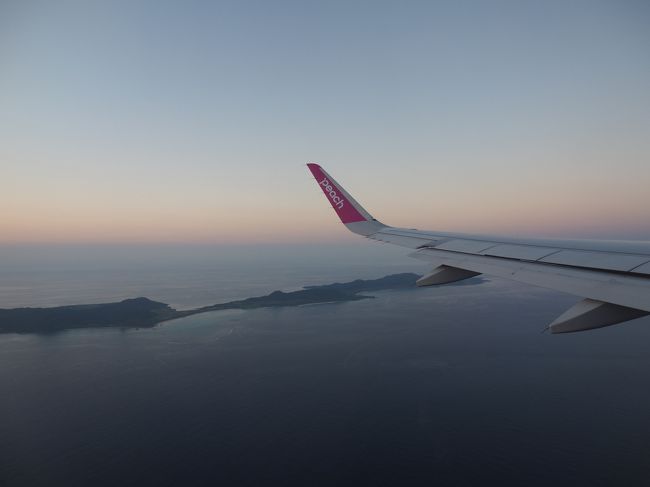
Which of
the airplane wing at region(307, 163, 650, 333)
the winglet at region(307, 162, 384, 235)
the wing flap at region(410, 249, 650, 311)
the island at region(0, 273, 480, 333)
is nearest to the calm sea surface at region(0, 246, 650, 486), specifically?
the island at region(0, 273, 480, 333)

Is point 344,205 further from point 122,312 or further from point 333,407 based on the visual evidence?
point 122,312

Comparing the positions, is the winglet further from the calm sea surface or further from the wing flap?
the calm sea surface

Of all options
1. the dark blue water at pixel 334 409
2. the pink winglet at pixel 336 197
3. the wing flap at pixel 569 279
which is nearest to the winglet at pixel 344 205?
the pink winglet at pixel 336 197

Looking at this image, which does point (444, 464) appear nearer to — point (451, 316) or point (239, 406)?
point (239, 406)

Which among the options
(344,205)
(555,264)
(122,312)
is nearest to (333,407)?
(344,205)

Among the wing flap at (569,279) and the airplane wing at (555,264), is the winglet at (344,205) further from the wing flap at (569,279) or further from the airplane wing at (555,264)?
the wing flap at (569,279)

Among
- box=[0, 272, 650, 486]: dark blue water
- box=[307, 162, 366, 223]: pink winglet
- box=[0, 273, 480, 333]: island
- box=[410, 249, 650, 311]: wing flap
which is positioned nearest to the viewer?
box=[410, 249, 650, 311]: wing flap
